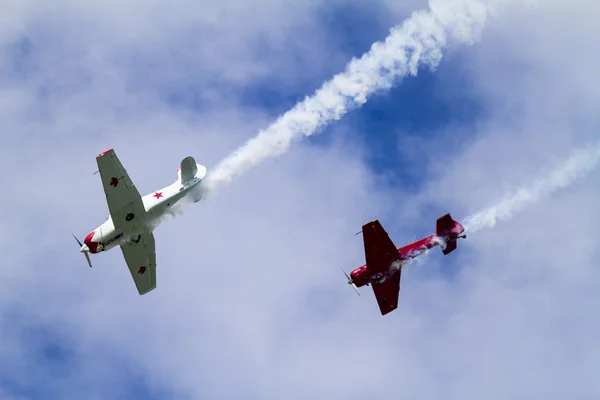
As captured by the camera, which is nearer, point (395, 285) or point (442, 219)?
point (442, 219)

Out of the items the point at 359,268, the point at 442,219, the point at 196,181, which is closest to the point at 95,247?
the point at 196,181

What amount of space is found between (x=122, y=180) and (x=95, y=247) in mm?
4400

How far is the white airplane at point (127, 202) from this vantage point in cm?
5619

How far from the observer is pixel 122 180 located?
5647 centimetres

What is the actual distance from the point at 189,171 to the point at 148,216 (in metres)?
3.28

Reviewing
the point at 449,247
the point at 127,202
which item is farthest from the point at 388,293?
the point at 127,202

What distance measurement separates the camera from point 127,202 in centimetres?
5716

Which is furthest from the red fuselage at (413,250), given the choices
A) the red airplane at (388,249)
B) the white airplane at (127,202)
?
the white airplane at (127,202)

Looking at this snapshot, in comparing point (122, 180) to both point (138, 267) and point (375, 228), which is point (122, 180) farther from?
point (375, 228)

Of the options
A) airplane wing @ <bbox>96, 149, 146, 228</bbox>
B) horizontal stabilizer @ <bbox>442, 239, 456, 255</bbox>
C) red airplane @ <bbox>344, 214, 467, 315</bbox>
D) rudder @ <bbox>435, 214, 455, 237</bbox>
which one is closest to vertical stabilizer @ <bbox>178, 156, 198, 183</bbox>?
airplane wing @ <bbox>96, 149, 146, 228</bbox>

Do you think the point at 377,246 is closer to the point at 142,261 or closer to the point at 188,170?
the point at 188,170

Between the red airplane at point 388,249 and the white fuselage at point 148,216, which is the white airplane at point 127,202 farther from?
the red airplane at point 388,249

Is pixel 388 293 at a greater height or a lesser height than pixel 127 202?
lesser

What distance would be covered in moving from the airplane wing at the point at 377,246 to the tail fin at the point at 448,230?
8.54ft
